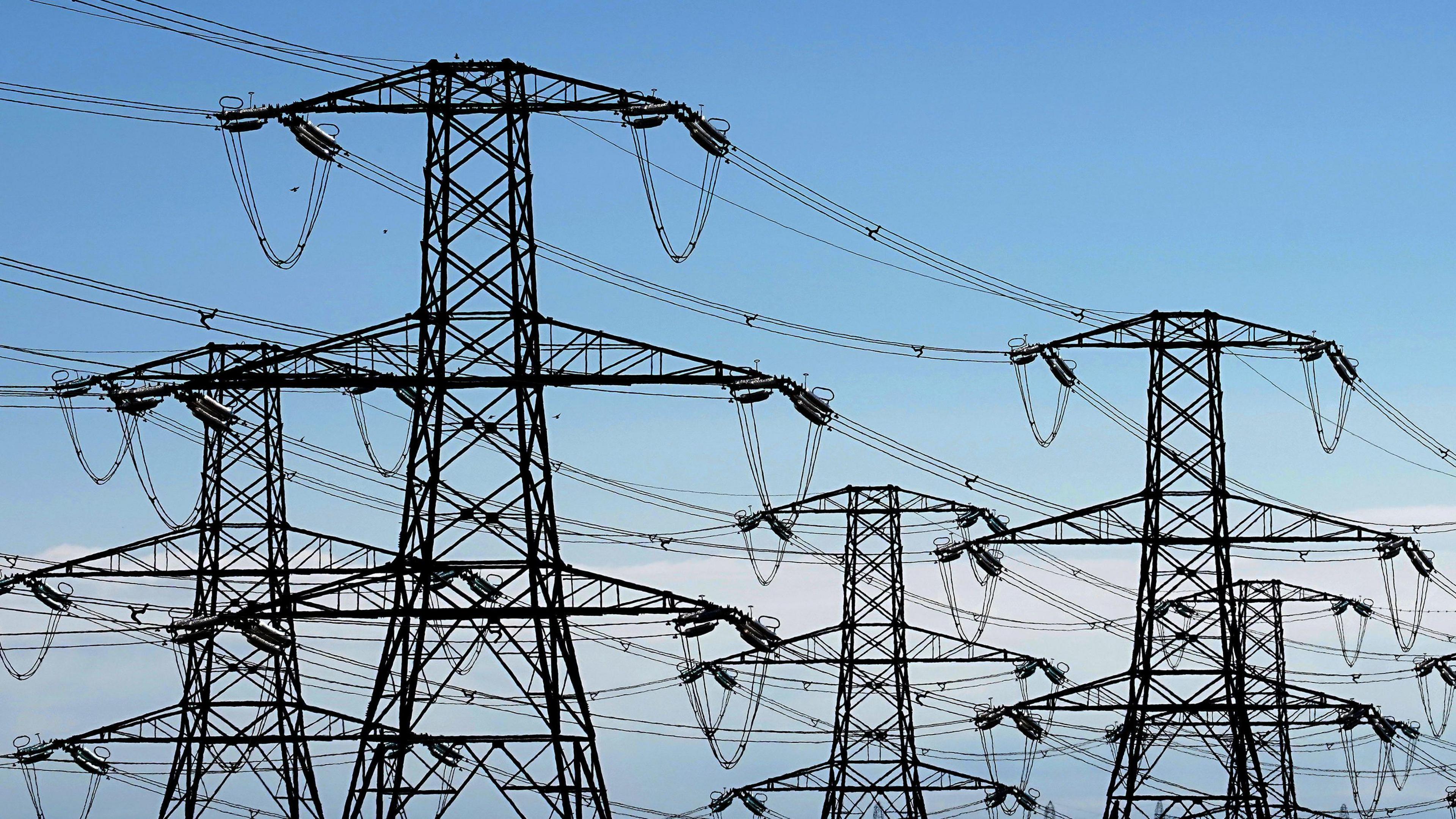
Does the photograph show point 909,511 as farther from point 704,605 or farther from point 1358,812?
point 1358,812

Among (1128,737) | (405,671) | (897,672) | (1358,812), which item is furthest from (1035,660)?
(405,671)

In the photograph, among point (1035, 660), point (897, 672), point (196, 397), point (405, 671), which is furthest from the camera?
point (1035, 660)

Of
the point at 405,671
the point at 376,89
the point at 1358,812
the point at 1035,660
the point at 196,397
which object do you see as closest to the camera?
the point at 405,671

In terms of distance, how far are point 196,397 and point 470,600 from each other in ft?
32.1

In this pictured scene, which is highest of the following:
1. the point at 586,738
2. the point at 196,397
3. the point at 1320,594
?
the point at 1320,594

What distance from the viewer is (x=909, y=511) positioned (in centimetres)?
5219

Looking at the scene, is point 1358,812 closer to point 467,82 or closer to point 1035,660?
point 1035,660

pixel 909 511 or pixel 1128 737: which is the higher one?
pixel 909 511

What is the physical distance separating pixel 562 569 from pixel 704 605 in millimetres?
2787

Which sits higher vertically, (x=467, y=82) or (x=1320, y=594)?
(x=1320, y=594)

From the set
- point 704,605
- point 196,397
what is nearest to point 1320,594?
point 704,605

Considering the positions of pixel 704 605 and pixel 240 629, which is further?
pixel 240 629

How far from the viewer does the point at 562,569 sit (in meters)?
31.9

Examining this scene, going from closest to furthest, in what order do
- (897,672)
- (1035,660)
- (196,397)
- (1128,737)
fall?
(196,397), (1128,737), (897,672), (1035,660)
